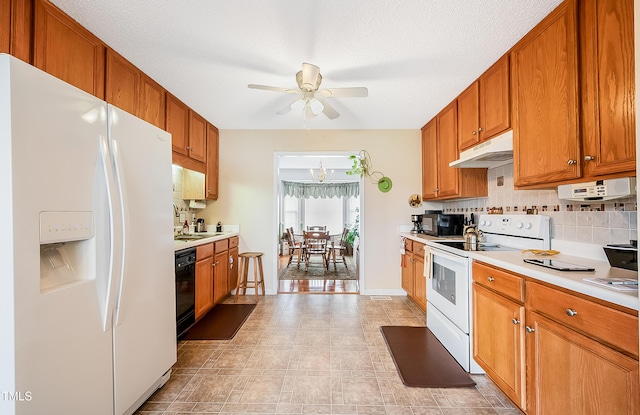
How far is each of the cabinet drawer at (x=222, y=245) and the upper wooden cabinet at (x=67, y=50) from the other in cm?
176

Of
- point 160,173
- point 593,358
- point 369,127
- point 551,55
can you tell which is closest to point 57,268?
point 160,173

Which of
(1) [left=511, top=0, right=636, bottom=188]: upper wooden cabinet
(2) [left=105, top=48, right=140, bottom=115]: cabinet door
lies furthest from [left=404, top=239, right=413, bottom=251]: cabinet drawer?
(2) [left=105, top=48, right=140, bottom=115]: cabinet door

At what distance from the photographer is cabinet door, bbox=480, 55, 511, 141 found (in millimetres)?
1954

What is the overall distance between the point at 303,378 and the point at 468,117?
2.61 meters

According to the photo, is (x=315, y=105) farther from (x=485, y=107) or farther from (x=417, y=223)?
(x=417, y=223)

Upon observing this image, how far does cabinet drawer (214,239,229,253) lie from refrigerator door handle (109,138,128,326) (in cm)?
173

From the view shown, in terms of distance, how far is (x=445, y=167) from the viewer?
301 centimetres

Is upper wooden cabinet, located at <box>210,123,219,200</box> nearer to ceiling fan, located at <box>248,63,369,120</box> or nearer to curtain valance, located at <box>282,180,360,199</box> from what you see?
ceiling fan, located at <box>248,63,369,120</box>

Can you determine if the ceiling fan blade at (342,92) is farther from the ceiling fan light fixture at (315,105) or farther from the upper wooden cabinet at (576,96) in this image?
the upper wooden cabinet at (576,96)

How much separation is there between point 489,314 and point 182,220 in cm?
328

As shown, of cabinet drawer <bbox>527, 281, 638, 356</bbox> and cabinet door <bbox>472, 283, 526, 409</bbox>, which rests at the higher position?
cabinet drawer <bbox>527, 281, 638, 356</bbox>

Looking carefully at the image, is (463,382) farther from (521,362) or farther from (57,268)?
(57,268)

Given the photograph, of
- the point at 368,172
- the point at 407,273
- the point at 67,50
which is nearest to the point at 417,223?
the point at 407,273

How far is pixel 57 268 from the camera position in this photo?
113 centimetres
